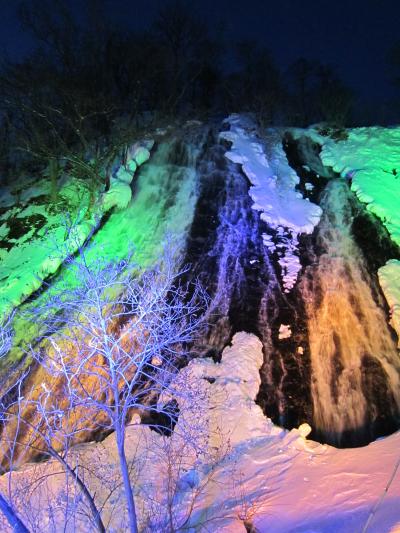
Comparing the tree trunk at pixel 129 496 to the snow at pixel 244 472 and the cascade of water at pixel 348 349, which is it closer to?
the snow at pixel 244 472

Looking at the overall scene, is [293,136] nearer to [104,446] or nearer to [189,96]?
[189,96]

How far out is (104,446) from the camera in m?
7.88

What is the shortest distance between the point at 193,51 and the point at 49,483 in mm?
21799

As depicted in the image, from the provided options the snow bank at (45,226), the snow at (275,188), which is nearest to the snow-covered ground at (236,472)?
the snow bank at (45,226)

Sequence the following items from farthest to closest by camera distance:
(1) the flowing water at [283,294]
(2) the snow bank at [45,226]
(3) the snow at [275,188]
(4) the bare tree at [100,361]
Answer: (3) the snow at [275,188] < (2) the snow bank at [45,226] < (1) the flowing water at [283,294] < (4) the bare tree at [100,361]

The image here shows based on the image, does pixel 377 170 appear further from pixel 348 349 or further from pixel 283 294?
pixel 348 349

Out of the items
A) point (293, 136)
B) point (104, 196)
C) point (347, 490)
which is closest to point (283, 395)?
point (347, 490)

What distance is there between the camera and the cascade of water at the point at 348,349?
7746 mm

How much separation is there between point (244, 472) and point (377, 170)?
12.8m

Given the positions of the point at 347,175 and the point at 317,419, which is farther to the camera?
the point at 347,175

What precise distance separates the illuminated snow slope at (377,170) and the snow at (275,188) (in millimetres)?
1923

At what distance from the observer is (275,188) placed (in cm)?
1502

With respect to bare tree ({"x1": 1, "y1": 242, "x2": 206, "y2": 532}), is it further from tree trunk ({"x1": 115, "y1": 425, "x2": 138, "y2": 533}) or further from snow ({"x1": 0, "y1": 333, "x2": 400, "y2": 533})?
tree trunk ({"x1": 115, "y1": 425, "x2": 138, "y2": 533})

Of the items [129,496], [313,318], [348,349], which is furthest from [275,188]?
[129,496]
